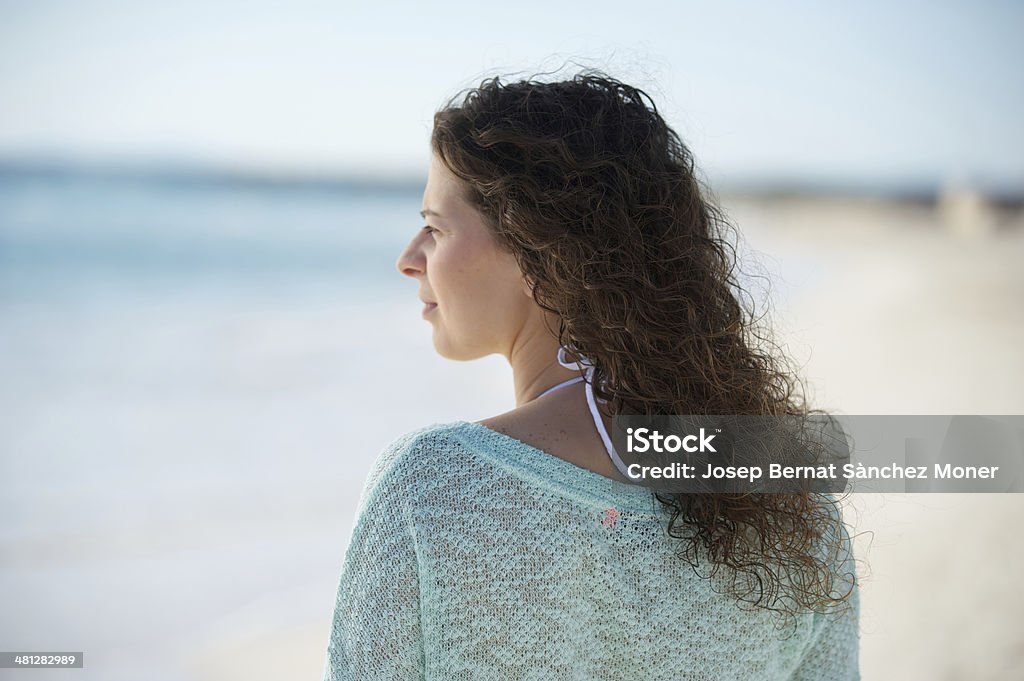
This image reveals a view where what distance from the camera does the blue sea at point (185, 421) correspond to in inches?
120

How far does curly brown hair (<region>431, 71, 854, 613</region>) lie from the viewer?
1015 mm

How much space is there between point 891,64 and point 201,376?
831 centimetres

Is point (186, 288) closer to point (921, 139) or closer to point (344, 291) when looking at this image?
point (344, 291)

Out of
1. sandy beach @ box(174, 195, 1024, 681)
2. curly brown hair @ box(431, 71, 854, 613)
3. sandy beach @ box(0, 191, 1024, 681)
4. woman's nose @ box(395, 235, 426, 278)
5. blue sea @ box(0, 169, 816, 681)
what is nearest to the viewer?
curly brown hair @ box(431, 71, 854, 613)

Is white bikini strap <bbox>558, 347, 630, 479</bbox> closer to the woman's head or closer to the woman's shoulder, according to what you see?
the woman's head

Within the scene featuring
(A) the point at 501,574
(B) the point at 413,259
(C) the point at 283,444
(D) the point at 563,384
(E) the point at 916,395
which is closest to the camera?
(A) the point at 501,574

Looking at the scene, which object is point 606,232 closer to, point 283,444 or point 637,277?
point 637,277

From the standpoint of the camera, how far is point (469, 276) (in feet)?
3.63

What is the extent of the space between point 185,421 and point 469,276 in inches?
153

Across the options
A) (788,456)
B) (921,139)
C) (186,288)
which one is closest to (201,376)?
(186,288)

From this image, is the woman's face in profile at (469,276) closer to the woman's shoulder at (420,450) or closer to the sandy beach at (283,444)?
the woman's shoulder at (420,450)

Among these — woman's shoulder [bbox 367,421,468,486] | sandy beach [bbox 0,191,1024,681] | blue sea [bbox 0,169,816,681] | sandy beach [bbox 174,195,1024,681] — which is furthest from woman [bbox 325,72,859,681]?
blue sea [bbox 0,169,816,681]

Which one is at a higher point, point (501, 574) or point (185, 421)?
point (185, 421)
